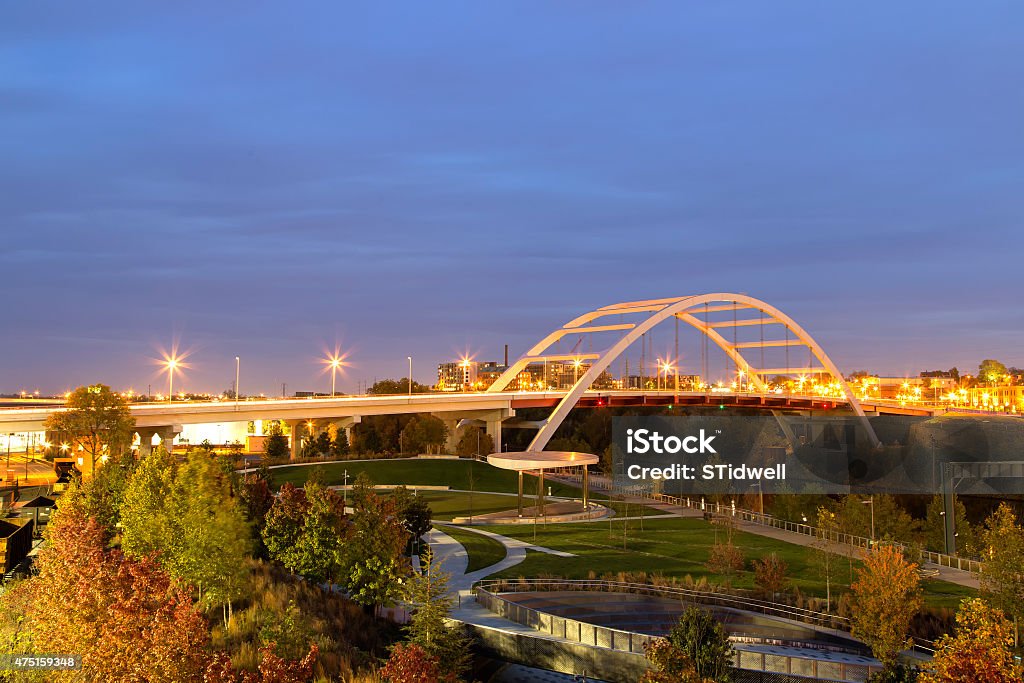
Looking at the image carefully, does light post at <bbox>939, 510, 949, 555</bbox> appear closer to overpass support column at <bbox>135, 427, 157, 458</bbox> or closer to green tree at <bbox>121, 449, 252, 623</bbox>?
green tree at <bbox>121, 449, 252, 623</bbox>

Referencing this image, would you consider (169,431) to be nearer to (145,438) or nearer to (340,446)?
(145,438)

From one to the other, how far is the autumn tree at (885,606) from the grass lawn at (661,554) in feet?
25.3

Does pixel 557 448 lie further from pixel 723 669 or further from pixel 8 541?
pixel 723 669

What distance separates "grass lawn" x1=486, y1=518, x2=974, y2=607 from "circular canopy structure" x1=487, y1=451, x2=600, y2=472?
4.05 metres

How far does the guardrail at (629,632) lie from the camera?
2400 cm

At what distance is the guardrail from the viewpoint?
2400cm

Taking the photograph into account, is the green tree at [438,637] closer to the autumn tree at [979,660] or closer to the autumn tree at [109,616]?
the autumn tree at [109,616]

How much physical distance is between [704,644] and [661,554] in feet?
73.5

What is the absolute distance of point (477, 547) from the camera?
147 ft

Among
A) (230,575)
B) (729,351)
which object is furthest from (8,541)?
(729,351)

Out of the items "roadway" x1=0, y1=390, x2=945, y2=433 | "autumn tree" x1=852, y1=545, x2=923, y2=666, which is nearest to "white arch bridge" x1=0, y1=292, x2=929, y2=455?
"roadway" x1=0, y1=390, x2=945, y2=433

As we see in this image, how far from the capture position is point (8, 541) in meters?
35.4

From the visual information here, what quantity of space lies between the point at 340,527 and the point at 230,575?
551 cm

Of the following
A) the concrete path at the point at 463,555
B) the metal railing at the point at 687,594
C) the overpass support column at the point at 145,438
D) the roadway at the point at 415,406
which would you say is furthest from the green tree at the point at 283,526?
the overpass support column at the point at 145,438
